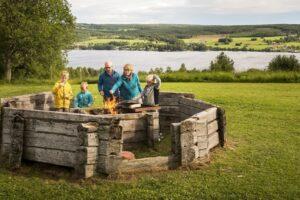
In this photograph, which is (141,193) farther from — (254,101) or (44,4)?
(44,4)

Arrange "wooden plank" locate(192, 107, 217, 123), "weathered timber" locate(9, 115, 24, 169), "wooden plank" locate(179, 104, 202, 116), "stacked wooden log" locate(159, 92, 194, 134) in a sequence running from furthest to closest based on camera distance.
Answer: "stacked wooden log" locate(159, 92, 194, 134) → "wooden plank" locate(179, 104, 202, 116) → "wooden plank" locate(192, 107, 217, 123) → "weathered timber" locate(9, 115, 24, 169)

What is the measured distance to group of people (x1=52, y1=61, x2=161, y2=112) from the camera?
12.5 m

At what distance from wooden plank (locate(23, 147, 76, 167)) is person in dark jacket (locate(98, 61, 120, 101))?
4095 millimetres

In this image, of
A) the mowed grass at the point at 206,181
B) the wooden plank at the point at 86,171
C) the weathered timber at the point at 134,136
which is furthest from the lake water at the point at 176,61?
the wooden plank at the point at 86,171

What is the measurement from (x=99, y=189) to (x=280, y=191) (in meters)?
3.34

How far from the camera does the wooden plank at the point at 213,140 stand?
10.8 metres

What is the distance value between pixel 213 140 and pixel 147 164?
245 cm

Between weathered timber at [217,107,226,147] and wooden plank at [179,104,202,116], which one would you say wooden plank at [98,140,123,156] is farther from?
wooden plank at [179,104,202,116]

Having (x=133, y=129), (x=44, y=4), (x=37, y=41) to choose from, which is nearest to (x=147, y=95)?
(x=133, y=129)

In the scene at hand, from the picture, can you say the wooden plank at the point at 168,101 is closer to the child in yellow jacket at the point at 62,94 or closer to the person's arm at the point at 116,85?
the person's arm at the point at 116,85

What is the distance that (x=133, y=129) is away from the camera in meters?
11.4

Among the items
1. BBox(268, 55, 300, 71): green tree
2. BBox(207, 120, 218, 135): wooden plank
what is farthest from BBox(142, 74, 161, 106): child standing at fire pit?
BBox(268, 55, 300, 71): green tree

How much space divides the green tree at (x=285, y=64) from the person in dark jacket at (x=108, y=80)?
31.0 m

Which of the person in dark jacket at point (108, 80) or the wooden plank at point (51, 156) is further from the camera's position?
the person in dark jacket at point (108, 80)
